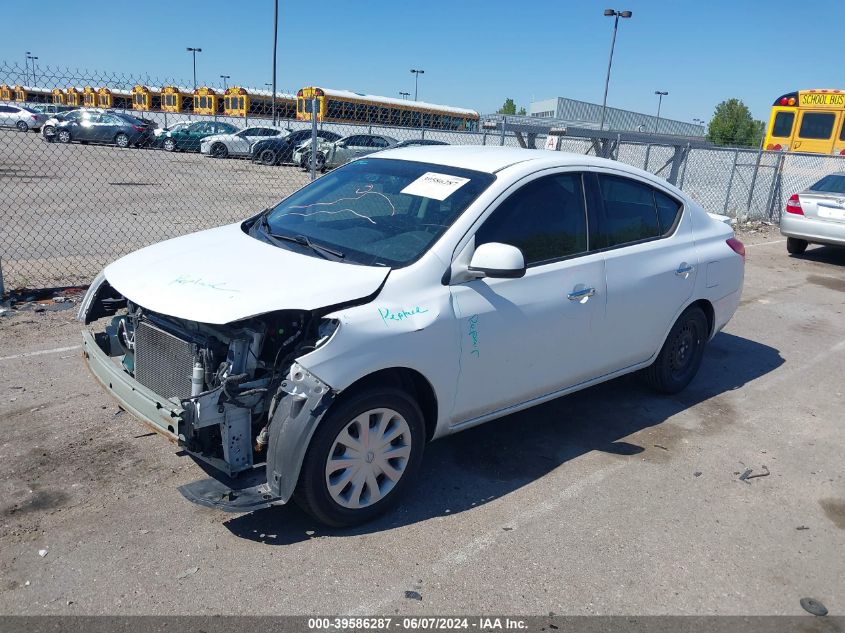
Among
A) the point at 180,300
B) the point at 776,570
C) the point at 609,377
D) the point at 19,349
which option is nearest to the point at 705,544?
the point at 776,570

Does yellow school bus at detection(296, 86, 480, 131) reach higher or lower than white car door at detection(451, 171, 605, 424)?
higher

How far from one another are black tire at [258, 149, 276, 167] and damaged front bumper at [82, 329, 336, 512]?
769 inches

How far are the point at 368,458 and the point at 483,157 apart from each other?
2029 millimetres

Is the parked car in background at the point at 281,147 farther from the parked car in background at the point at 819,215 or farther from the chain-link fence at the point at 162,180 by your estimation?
the parked car in background at the point at 819,215

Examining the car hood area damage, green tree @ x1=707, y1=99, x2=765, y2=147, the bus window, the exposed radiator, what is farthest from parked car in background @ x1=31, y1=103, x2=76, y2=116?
green tree @ x1=707, y1=99, x2=765, y2=147

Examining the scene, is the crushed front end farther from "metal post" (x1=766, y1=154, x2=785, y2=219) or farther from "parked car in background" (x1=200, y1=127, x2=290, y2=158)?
"parked car in background" (x1=200, y1=127, x2=290, y2=158)

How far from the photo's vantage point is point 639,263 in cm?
467

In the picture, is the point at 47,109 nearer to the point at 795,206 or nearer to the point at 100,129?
the point at 100,129

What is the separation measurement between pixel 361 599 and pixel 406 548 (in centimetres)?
43

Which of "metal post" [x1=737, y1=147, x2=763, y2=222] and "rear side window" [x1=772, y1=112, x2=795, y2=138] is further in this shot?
"rear side window" [x1=772, y1=112, x2=795, y2=138]

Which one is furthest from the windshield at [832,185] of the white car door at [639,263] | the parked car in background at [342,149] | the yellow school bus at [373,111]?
the yellow school bus at [373,111]

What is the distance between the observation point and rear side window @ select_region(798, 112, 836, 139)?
2091 cm

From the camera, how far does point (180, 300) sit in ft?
10.7

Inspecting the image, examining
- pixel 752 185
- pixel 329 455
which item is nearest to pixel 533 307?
pixel 329 455
